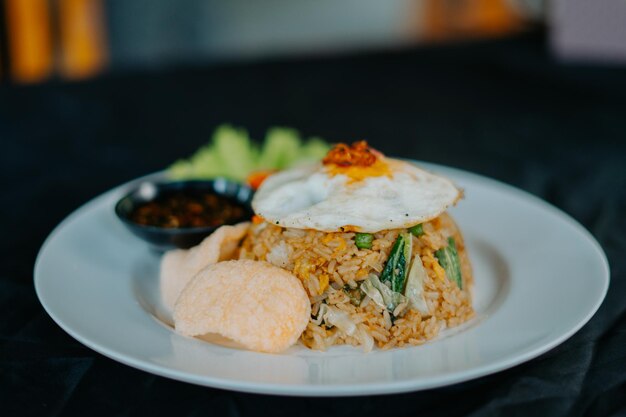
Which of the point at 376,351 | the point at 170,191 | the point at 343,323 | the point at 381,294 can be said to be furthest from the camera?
the point at 170,191

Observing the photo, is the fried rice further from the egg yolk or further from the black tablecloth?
the black tablecloth

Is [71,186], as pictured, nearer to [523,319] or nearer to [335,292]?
[335,292]

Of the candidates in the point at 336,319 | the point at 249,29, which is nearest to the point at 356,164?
the point at 336,319

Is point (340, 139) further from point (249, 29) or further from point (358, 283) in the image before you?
point (249, 29)

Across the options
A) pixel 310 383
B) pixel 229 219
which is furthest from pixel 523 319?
pixel 229 219

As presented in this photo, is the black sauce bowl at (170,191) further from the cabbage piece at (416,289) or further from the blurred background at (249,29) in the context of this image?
the blurred background at (249,29)

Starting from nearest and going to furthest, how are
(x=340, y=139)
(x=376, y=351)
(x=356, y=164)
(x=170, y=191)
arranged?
(x=376, y=351) < (x=356, y=164) < (x=170, y=191) < (x=340, y=139)
